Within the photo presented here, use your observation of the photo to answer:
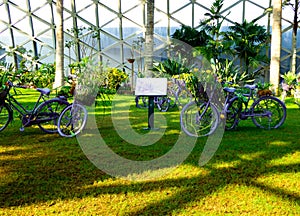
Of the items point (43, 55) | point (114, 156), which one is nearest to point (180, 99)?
point (114, 156)

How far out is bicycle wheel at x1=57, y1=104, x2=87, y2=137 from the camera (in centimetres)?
437

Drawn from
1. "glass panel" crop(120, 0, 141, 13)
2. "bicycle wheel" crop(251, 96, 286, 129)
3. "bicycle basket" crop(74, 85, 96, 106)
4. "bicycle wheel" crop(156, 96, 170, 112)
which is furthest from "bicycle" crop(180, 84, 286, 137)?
"glass panel" crop(120, 0, 141, 13)

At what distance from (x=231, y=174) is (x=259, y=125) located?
2.23 m

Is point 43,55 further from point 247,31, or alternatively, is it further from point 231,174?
point 231,174

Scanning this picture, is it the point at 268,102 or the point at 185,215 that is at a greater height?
the point at 268,102

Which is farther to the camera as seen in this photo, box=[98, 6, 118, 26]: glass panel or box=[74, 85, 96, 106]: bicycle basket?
box=[98, 6, 118, 26]: glass panel

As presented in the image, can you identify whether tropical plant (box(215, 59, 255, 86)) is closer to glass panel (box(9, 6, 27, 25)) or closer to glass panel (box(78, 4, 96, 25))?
glass panel (box(78, 4, 96, 25))

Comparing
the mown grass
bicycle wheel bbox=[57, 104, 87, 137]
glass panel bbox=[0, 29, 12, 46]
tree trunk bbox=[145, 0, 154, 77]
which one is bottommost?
the mown grass

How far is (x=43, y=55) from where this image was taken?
14.7 meters

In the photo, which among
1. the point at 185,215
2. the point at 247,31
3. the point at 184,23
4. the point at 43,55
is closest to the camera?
the point at 185,215

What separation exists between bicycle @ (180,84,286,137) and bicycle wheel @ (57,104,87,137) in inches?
56.8

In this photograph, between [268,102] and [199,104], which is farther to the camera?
[268,102]

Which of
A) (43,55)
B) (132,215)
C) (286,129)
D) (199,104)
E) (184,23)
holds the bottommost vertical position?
(132,215)

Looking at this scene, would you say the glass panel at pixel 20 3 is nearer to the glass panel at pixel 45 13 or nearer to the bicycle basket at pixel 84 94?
the glass panel at pixel 45 13
